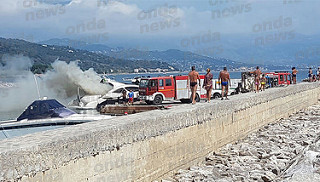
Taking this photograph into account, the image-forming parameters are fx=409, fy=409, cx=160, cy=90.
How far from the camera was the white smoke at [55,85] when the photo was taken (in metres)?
45.2

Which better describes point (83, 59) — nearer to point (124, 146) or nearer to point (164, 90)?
point (164, 90)

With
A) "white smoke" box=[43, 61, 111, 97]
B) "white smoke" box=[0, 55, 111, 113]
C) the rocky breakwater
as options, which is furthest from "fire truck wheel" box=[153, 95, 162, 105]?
"white smoke" box=[43, 61, 111, 97]

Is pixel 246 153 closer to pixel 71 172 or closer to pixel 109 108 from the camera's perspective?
pixel 71 172

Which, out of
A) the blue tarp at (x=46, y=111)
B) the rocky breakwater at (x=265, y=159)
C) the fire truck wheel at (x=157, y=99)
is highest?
the blue tarp at (x=46, y=111)

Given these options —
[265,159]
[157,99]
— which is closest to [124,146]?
[265,159]

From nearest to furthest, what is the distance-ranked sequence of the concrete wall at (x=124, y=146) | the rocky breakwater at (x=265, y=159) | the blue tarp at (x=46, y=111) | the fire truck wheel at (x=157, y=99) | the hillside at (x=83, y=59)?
1. the concrete wall at (x=124, y=146)
2. the rocky breakwater at (x=265, y=159)
3. the blue tarp at (x=46, y=111)
4. the fire truck wheel at (x=157, y=99)
5. the hillside at (x=83, y=59)

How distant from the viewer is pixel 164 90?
1000 inches

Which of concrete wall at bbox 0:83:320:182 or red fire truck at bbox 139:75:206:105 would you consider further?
red fire truck at bbox 139:75:206:105

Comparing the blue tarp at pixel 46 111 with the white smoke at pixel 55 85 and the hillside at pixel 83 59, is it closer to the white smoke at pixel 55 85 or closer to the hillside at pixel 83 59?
the white smoke at pixel 55 85

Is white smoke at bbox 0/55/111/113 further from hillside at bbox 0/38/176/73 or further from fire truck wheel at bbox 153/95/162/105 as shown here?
→ hillside at bbox 0/38/176/73

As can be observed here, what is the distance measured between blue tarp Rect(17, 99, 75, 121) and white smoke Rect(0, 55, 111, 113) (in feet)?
77.8

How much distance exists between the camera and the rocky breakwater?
9.22 metres

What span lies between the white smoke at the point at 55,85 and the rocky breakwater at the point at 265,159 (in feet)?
88.1

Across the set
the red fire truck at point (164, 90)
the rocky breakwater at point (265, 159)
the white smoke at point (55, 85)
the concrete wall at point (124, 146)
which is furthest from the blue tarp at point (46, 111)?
the white smoke at point (55, 85)
